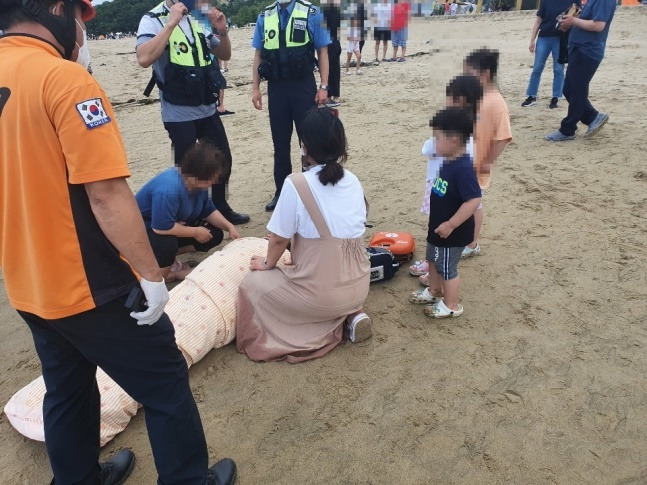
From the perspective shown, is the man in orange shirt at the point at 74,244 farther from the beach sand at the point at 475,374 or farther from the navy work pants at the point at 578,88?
the navy work pants at the point at 578,88

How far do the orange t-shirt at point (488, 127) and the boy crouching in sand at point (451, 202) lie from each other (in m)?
0.14

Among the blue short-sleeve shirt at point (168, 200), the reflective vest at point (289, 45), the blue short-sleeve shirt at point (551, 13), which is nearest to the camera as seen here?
the blue short-sleeve shirt at point (168, 200)

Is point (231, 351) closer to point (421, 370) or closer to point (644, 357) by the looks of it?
point (421, 370)

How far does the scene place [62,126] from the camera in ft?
4.18

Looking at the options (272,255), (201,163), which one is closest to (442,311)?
(272,255)

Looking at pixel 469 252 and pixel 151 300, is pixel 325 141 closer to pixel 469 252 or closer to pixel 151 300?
pixel 151 300

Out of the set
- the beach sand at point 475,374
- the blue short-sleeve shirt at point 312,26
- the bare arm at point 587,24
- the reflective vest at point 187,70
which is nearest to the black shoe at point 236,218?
the beach sand at point 475,374

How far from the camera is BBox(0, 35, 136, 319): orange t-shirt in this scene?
1270 mm

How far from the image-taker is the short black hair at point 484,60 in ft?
8.27

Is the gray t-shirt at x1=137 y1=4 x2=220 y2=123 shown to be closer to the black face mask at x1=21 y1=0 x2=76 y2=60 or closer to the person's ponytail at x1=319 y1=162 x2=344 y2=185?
the person's ponytail at x1=319 y1=162 x2=344 y2=185

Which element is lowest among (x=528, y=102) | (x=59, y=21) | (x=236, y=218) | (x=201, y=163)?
(x=236, y=218)

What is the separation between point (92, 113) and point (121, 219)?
30 centimetres

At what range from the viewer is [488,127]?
2.89 m

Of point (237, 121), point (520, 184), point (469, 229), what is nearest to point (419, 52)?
point (237, 121)
